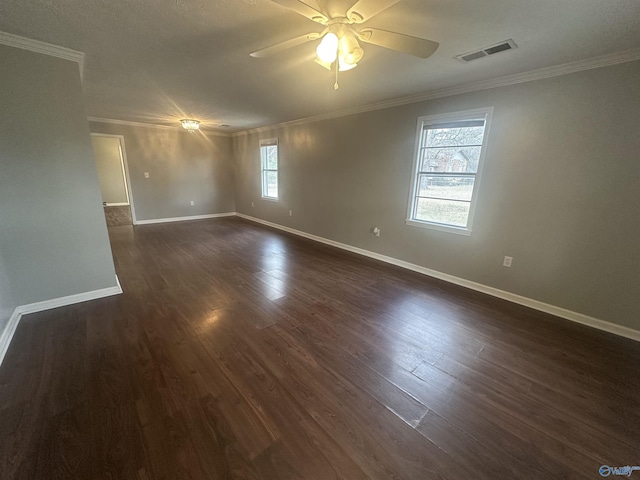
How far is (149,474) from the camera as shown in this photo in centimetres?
117

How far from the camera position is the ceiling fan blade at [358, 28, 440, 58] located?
150 cm

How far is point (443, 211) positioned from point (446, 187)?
12.8 inches

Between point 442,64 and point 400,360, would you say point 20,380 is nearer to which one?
point 400,360

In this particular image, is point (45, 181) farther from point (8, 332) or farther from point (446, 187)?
point (446, 187)

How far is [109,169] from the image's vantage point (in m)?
7.89

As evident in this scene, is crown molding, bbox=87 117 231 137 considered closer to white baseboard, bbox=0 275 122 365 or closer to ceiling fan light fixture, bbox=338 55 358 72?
white baseboard, bbox=0 275 122 365

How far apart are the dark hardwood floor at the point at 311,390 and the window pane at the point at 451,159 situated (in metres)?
1.65

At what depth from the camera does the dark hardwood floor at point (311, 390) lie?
1263 millimetres

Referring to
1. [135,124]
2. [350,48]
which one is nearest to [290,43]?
[350,48]

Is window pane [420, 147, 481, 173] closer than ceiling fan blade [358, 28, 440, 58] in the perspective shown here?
No

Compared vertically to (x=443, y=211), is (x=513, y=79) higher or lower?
higher

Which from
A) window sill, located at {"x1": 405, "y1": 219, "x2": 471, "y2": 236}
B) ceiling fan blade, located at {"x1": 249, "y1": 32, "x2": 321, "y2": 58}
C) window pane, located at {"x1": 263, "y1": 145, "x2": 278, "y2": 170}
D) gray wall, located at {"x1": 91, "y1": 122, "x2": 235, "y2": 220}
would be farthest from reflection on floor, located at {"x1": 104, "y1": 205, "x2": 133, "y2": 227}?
window sill, located at {"x1": 405, "y1": 219, "x2": 471, "y2": 236}

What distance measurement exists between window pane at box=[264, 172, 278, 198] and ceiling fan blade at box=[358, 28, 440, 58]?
4855mm

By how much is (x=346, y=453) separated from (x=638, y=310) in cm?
293
